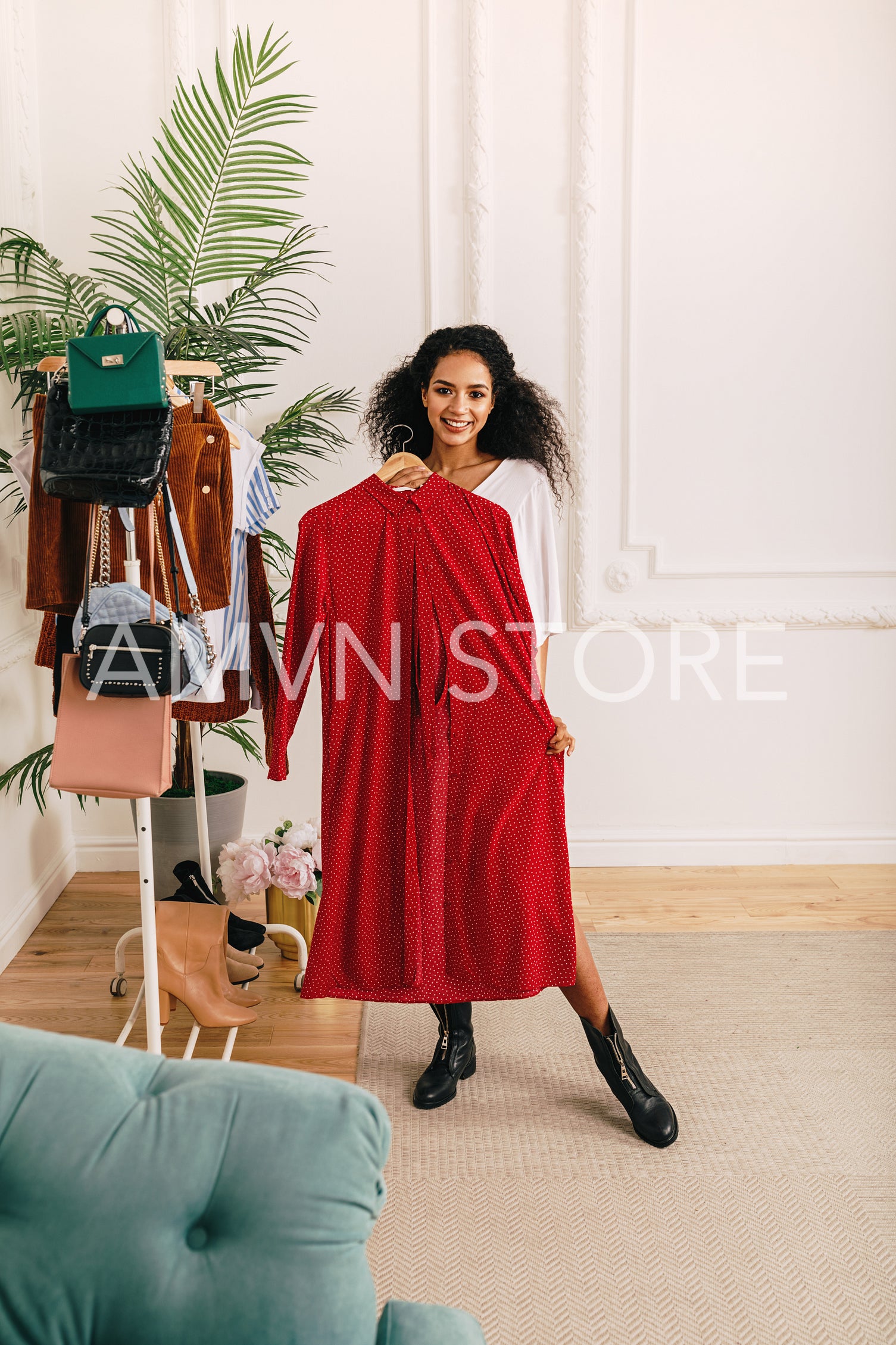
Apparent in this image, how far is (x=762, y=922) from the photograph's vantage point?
117 inches

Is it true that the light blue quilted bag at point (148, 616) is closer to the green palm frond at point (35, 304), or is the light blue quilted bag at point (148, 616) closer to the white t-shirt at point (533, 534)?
the white t-shirt at point (533, 534)

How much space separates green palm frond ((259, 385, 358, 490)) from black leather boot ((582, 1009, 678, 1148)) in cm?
166

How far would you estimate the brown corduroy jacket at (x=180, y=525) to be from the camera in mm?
1882

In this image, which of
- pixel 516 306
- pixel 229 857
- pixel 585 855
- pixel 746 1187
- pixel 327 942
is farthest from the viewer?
pixel 585 855

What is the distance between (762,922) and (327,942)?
153 centimetres

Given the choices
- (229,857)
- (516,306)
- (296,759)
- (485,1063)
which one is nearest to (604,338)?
(516,306)

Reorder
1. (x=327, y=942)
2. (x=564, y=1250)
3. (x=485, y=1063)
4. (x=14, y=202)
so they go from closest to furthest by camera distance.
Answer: (x=564, y=1250), (x=327, y=942), (x=485, y=1063), (x=14, y=202)

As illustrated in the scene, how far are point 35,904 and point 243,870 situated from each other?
78cm

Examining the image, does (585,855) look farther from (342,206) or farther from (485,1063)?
(342,206)

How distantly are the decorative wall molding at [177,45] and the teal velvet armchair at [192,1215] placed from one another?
9.73ft

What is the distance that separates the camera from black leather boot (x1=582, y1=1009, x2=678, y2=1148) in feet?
6.46

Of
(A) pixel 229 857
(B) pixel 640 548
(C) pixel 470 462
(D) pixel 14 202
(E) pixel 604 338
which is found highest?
(D) pixel 14 202

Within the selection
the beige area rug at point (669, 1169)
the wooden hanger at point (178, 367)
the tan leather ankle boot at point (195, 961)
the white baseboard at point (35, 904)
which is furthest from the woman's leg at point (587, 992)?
the white baseboard at point (35, 904)

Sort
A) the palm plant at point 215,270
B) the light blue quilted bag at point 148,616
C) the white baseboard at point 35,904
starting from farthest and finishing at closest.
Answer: the white baseboard at point 35,904
the palm plant at point 215,270
the light blue quilted bag at point 148,616
